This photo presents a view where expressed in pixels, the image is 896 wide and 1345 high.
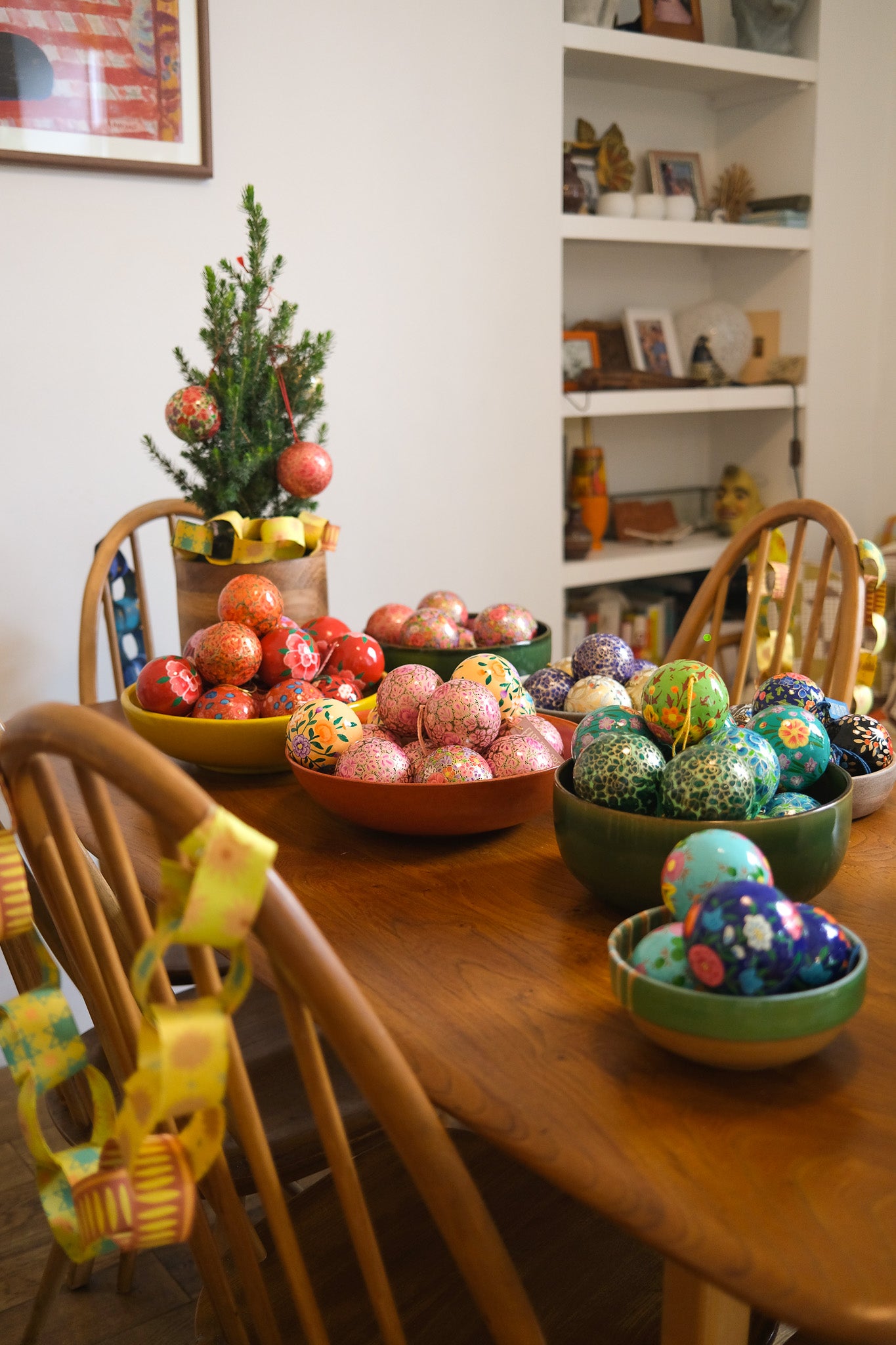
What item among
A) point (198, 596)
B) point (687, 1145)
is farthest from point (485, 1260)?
point (198, 596)

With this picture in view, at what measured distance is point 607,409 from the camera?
3215 mm

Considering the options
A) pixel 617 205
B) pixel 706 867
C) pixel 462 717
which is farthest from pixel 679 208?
pixel 706 867

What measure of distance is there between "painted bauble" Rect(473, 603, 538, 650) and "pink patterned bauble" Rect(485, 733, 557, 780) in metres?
0.41

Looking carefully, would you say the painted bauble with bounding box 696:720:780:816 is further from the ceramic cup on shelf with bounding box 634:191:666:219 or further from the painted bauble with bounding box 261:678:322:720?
the ceramic cup on shelf with bounding box 634:191:666:219

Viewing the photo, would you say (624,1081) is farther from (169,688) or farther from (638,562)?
(638,562)

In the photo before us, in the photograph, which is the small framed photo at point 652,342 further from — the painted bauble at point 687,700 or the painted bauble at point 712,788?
the painted bauble at point 712,788

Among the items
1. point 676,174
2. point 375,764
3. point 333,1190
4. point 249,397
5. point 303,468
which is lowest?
point 333,1190

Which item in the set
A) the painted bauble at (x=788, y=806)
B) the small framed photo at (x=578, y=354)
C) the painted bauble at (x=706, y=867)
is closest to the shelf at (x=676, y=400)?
the small framed photo at (x=578, y=354)

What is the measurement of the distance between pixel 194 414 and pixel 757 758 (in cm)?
101

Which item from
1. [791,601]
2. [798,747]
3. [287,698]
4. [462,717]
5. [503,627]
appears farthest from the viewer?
[791,601]

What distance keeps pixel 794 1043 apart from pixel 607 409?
270 cm

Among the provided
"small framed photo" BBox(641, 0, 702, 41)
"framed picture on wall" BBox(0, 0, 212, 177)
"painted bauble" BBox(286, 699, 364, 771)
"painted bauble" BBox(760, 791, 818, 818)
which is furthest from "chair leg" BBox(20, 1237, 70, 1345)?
"small framed photo" BBox(641, 0, 702, 41)

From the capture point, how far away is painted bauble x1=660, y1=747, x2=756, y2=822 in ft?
2.93

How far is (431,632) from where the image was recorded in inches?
60.5
